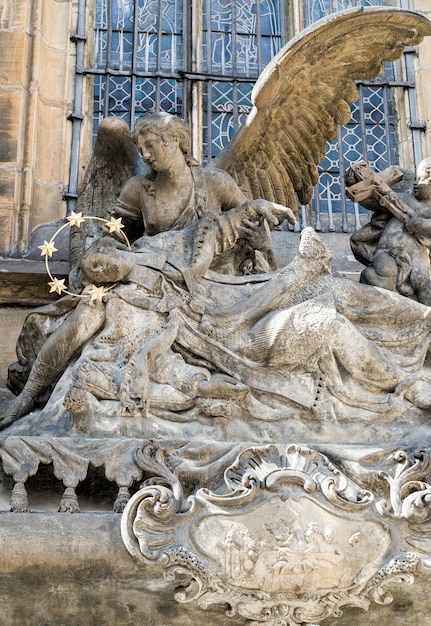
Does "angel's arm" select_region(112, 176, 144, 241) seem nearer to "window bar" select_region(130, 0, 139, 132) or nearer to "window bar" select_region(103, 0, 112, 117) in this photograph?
"window bar" select_region(130, 0, 139, 132)

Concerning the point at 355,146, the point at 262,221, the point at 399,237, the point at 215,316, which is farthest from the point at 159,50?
the point at 215,316

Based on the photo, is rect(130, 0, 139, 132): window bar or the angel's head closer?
the angel's head

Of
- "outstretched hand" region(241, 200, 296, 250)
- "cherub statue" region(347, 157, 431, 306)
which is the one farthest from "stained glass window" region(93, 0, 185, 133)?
"outstretched hand" region(241, 200, 296, 250)

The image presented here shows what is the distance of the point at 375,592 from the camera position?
5.91 metres

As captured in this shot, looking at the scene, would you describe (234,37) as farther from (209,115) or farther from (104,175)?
(104,175)

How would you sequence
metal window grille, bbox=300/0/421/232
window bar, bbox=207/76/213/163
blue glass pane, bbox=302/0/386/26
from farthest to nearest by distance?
blue glass pane, bbox=302/0/386/26
window bar, bbox=207/76/213/163
metal window grille, bbox=300/0/421/232

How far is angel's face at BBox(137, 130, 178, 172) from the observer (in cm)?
743

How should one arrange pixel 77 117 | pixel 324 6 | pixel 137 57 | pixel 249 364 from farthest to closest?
pixel 324 6, pixel 137 57, pixel 77 117, pixel 249 364

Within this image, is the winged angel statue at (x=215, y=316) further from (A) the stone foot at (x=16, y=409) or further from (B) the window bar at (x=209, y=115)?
(B) the window bar at (x=209, y=115)

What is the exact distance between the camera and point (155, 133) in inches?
293

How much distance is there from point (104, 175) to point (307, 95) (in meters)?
1.32

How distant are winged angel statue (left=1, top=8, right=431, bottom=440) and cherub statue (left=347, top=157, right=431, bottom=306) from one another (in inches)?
15.9

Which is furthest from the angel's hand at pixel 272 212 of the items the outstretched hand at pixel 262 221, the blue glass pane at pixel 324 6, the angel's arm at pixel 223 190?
the blue glass pane at pixel 324 6

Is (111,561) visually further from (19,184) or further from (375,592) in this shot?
(19,184)
